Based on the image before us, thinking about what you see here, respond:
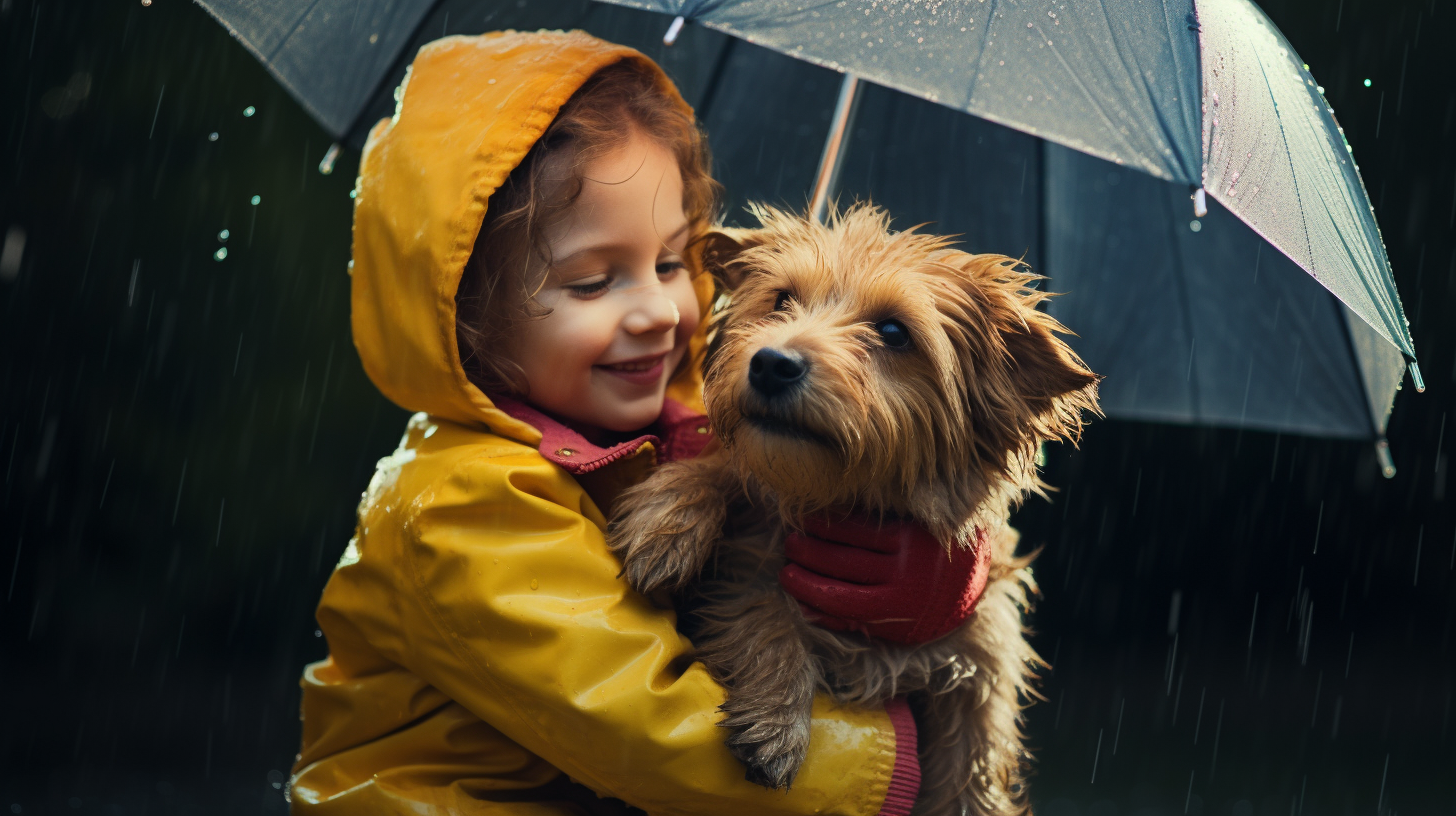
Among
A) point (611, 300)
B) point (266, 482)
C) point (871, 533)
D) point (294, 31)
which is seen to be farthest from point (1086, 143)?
point (266, 482)

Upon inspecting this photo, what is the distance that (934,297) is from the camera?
2.07 metres

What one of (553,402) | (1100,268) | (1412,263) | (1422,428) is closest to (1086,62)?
(553,402)

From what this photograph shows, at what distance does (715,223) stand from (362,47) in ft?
3.52

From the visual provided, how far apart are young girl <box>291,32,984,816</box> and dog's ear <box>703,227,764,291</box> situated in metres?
0.08

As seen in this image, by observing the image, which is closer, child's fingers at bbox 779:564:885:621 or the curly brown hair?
child's fingers at bbox 779:564:885:621

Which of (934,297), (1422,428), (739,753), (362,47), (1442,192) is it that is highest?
(362,47)

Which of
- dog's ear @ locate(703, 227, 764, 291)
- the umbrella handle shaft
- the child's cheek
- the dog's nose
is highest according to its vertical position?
the umbrella handle shaft

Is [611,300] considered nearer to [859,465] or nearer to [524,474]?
[524,474]

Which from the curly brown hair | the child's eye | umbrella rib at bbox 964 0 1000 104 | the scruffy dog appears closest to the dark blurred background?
the curly brown hair

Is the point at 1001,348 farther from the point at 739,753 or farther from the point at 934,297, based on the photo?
the point at 739,753

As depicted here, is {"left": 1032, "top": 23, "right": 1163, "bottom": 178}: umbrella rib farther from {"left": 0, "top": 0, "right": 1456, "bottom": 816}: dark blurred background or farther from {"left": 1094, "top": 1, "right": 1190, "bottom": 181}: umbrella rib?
{"left": 0, "top": 0, "right": 1456, "bottom": 816}: dark blurred background

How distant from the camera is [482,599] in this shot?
205 cm

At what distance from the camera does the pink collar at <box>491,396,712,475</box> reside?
2.28 meters

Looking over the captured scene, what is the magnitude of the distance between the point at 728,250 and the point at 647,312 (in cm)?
25
